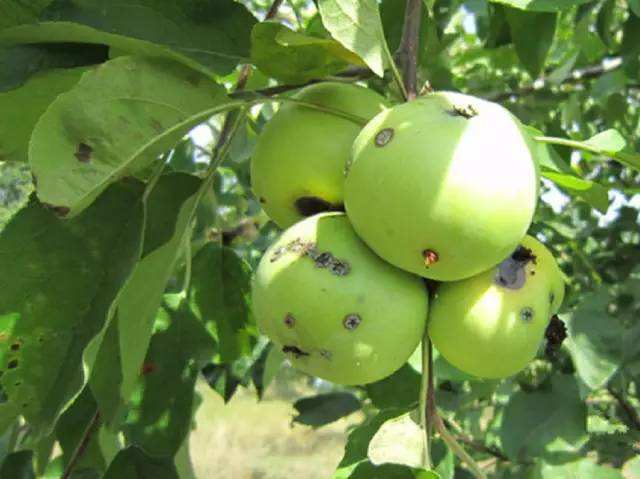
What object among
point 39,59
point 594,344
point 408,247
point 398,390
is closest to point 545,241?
point 594,344

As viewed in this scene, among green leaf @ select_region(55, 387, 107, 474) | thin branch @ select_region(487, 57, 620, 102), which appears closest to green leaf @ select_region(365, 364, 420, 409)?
green leaf @ select_region(55, 387, 107, 474)

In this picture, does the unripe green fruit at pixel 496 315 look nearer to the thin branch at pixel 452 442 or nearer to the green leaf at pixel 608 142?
the thin branch at pixel 452 442

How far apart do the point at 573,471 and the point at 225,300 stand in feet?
1.88

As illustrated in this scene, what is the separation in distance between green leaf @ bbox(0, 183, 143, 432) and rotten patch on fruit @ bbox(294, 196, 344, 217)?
0.61 ft

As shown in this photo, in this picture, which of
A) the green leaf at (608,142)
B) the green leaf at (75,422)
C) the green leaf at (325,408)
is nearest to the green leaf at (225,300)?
the green leaf at (75,422)

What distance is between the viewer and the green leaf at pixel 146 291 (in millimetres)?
933

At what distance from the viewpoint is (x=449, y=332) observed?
0.82m

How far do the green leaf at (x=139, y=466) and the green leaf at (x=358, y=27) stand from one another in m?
0.60

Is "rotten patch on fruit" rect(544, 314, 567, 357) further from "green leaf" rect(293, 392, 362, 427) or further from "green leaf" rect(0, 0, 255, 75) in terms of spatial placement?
"green leaf" rect(293, 392, 362, 427)

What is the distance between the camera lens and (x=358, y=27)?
846 millimetres

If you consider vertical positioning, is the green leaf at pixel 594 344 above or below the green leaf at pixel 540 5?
below

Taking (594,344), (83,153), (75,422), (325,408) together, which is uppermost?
(83,153)

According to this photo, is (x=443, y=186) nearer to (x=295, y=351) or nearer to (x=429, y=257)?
(x=429, y=257)

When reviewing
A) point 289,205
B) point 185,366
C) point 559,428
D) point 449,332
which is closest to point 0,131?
point 289,205
